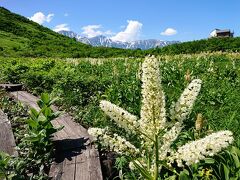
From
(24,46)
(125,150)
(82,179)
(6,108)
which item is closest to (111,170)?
(82,179)

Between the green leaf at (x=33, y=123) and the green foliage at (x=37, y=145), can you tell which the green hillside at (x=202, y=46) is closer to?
the green foliage at (x=37, y=145)

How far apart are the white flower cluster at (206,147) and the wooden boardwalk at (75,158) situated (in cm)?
284

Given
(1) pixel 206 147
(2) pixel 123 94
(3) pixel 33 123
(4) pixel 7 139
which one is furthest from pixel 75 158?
(2) pixel 123 94

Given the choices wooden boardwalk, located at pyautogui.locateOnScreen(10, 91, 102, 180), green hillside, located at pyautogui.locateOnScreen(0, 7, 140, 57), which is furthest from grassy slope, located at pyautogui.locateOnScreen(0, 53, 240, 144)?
green hillside, located at pyautogui.locateOnScreen(0, 7, 140, 57)

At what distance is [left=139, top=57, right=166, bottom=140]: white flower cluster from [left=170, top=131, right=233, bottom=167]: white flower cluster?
272mm

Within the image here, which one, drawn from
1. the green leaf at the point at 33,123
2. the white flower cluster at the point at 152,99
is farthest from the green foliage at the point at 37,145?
the white flower cluster at the point at 152,99

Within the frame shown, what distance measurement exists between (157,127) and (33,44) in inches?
3026

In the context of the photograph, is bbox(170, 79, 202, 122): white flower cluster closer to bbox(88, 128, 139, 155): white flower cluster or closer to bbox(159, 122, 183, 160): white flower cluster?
bbox(159, 122, 183, 160): white flower cluster

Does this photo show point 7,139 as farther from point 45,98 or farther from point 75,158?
point 75,158

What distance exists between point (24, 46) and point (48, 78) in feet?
197

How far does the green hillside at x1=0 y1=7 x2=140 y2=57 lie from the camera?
62812 millimetres

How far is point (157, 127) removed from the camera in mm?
3408

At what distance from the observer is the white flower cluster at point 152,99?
10.4ft

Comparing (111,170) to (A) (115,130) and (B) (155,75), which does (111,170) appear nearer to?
(A) (115,130)
